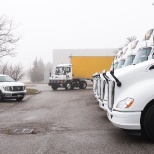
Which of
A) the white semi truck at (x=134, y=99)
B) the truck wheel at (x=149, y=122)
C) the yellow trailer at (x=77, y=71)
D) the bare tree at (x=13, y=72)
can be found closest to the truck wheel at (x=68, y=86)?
the yellow trailer at (x=77, y=71)

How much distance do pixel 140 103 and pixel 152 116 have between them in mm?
343

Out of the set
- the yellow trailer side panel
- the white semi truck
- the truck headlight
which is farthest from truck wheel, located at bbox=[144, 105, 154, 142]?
the yellow trailer side panel

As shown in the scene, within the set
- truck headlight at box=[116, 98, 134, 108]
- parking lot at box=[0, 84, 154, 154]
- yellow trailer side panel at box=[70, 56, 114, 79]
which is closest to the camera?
parking lot at box=[0, 84, 154, 154]

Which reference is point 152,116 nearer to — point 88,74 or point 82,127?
point 82,127

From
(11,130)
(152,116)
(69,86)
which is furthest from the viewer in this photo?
(69,86)

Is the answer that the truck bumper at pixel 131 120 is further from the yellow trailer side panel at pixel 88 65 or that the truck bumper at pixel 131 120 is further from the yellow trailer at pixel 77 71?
Result: the yellow trailer side panel at pixel 88 65

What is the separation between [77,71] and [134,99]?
94.7 feet

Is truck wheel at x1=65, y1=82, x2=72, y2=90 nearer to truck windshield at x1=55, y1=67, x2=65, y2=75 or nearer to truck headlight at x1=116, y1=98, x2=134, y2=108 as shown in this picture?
truck windshield at x1=55, y1=67, x2=65, y2=75

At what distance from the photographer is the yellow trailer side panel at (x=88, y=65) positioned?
35.4 m

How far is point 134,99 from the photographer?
6.66 metres

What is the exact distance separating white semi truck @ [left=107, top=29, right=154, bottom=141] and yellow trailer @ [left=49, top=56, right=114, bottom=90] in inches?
1084

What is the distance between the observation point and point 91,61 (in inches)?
1407

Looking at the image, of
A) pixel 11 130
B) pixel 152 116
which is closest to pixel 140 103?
pixel 152 116

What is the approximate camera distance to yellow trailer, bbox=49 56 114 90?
34656 millimetres
